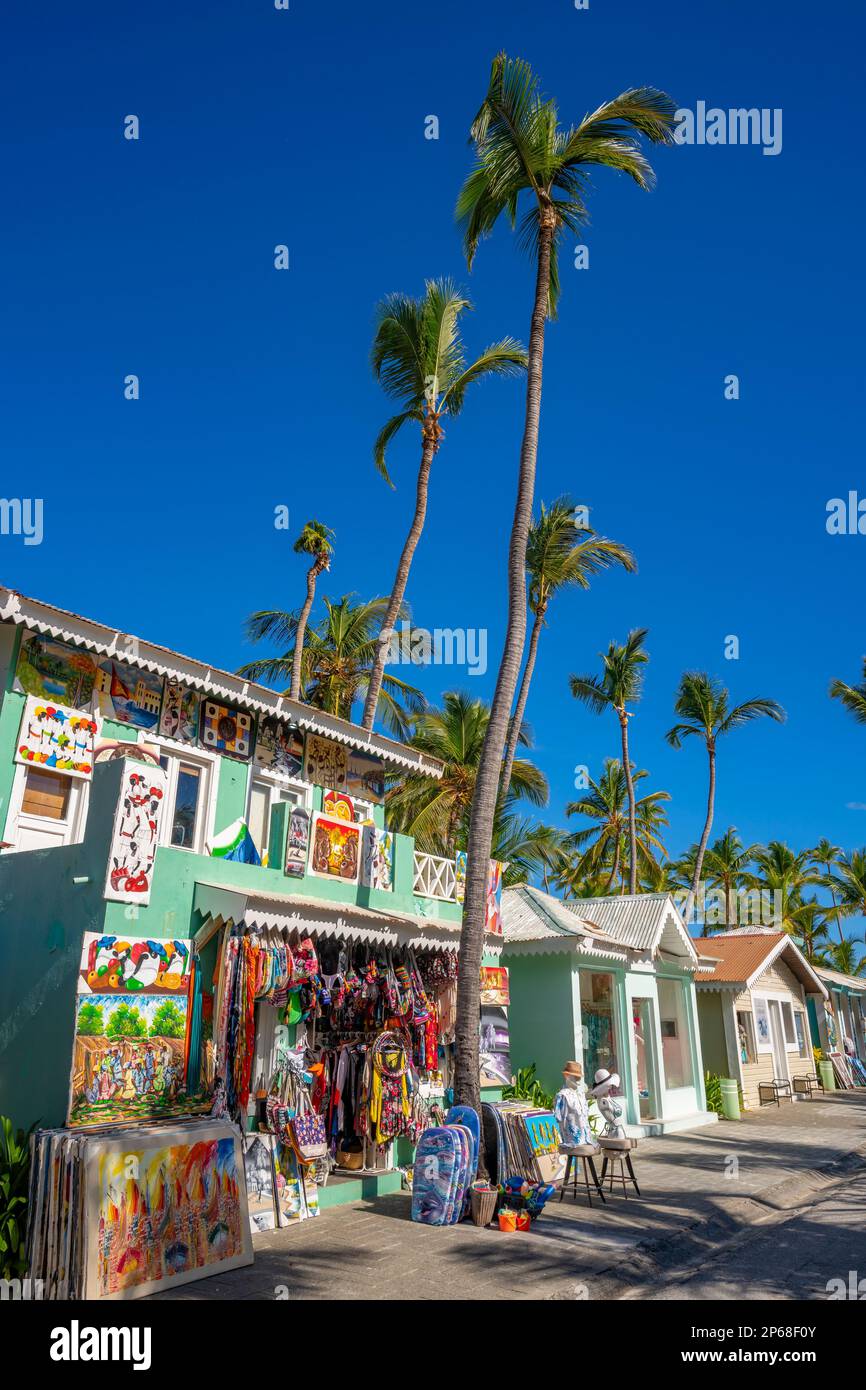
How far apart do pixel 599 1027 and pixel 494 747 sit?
950 cm

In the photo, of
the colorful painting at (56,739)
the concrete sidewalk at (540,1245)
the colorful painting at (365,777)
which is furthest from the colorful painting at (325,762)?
the concrete sidewalk at (540,1245)

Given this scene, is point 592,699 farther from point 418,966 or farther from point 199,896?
point 199,896

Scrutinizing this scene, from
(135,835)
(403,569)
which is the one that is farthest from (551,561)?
(135,835)

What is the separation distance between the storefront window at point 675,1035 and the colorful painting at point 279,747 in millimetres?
11608

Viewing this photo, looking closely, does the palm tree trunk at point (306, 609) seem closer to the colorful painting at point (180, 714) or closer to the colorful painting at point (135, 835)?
the colorful painting at point (180, 714)

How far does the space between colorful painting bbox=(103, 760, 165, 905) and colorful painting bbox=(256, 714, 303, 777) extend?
191 inches

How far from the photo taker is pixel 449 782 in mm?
26203

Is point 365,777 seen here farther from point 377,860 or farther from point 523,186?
point 523,186

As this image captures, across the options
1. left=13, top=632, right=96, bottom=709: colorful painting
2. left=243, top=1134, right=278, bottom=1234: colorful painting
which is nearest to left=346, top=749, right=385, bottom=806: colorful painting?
left=13, top=632, right=96, bottom=709: colorful painting

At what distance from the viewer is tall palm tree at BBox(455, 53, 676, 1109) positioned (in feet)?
39.9

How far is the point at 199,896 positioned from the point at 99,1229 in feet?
11.6

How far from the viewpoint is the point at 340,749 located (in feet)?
52.7
